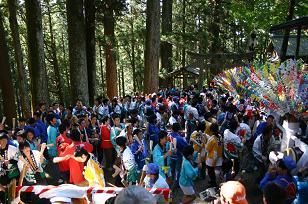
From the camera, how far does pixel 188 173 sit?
6039 millimetres

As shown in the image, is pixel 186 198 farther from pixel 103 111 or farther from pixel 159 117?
pixel 103 111

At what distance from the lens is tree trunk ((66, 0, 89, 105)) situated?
1495 centimetres

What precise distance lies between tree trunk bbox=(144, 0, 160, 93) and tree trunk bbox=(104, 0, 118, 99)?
1997 millimetres

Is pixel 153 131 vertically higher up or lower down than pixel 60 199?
lower down

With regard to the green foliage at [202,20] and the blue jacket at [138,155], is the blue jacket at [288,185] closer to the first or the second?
the blue jacket at [138,155]

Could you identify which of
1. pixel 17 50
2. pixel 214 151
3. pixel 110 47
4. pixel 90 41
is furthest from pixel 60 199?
pixel 110 47

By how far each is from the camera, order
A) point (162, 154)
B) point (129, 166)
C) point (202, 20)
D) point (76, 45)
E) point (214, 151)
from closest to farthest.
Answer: point (129, 166) < point (162, 154) < point (214, 151) < point (76, 45) < point (202, 20)

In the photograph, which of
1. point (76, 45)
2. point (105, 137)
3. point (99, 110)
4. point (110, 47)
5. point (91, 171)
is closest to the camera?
point (91, 171)

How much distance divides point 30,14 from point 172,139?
34.2 feet

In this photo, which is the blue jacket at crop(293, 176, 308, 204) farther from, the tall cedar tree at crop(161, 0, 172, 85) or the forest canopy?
the tall cedar tree at crop(161, 0, 172, 85)

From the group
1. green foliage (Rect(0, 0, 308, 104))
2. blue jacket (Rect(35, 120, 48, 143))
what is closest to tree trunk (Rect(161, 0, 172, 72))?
green foliage (Rect(0, 0, 308, 104))

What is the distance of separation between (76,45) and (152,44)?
4677 millimetres

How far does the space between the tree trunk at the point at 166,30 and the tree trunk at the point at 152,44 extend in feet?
12.6

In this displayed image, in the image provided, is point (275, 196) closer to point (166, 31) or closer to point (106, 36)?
point (106, 36)
